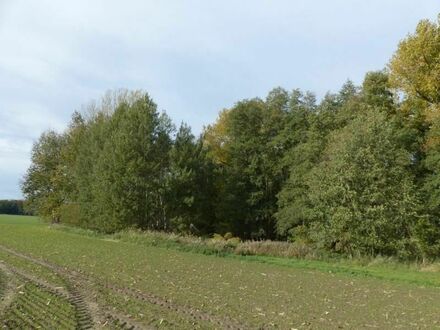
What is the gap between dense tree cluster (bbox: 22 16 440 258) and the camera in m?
35.8

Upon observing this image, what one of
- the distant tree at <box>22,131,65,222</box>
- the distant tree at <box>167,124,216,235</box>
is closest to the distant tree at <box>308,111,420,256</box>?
the distant tree at <box>167,124,216,235</box>

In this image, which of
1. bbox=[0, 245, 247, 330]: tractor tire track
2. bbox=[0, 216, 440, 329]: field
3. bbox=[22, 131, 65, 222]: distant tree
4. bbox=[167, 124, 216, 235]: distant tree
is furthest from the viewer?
bbox=[22, 131, 65, 222]: distant tree

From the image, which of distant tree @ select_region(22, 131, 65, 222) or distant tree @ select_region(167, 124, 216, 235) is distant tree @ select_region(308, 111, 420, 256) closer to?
distant tree @ select_region(167, 124, 216, 235)

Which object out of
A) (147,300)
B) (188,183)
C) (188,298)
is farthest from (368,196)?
(147,300)

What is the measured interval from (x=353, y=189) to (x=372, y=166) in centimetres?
223

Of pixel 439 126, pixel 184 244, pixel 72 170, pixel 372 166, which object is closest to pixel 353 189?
pixel 372 166

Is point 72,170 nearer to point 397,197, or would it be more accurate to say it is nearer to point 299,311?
point 397,197

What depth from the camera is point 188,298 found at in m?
13.2

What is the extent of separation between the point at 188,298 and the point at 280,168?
43.5m

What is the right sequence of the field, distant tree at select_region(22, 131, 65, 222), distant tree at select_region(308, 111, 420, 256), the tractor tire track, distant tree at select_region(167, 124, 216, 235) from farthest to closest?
distant tree at select_region(22, 131, 65, 222) < distant tree at select_region(167, 124, 216, 235) < distant tree at select_region(308, 111, 420, 256) < the field < the tractor tire track

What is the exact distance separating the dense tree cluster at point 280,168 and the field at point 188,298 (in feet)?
44.4

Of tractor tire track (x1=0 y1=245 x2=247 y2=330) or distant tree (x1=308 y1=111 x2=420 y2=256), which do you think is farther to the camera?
distant tree (x1=308 y1=111 x2=420 y2=256)

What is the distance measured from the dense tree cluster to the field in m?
13.5

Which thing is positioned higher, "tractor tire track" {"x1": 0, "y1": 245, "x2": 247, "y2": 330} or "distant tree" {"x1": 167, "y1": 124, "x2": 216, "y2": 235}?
"distant tree" {"x1": 167, "y1": 124, "x2": 216, "y2": 235}
